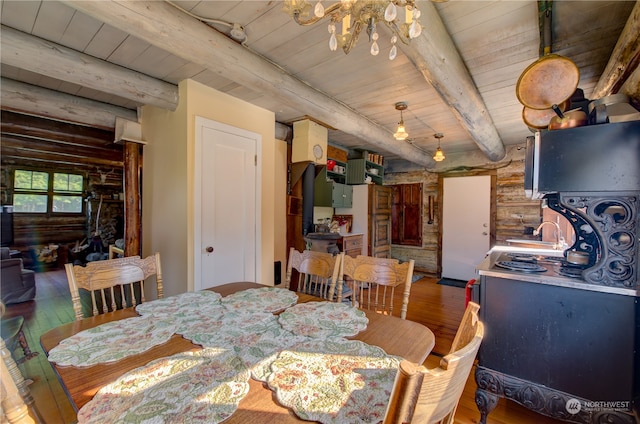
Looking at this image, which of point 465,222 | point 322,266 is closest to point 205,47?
point 322,266

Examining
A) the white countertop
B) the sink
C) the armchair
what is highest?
the white countertop

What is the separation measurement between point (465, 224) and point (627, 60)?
3.91m

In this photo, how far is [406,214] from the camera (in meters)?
5.98

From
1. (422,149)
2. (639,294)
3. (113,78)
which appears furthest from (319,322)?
(422,149)

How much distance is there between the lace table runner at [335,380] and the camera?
0.70 meters

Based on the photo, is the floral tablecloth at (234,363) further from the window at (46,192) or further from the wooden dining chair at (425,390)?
the window at (46,192)

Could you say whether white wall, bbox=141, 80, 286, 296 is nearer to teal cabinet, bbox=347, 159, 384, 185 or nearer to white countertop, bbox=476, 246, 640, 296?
teal cabinet, bbox=347, 159, 384, 185

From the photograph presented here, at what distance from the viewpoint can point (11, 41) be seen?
171cm

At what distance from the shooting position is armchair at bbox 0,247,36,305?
3637mm

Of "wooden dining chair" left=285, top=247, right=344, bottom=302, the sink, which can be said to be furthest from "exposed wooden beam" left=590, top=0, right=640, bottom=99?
"wooden dining chair" left=285, top=247, right=344, bottom=302

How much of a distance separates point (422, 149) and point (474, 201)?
1.38 metres

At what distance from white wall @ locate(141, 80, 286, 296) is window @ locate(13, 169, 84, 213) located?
20.0 feet

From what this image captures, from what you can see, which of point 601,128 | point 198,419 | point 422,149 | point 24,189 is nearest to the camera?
point 198,419

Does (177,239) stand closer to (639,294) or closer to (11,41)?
(11,41)
